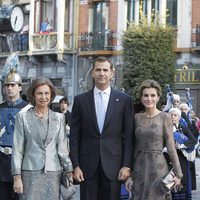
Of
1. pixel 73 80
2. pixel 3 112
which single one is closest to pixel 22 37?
pixel 73 80

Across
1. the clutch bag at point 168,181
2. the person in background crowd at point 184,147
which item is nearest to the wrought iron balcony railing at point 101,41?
the person in background crowd at point 184,147

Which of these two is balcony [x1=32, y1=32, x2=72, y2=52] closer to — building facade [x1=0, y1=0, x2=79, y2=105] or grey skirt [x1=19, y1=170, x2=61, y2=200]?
building facade [x1=0, y1=0, x2=79, y2=105]

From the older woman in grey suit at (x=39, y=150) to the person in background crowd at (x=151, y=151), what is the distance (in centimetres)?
86

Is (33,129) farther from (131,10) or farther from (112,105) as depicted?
(131,10)

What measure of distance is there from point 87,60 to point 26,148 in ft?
64.0

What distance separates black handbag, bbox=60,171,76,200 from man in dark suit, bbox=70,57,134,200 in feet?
0.35

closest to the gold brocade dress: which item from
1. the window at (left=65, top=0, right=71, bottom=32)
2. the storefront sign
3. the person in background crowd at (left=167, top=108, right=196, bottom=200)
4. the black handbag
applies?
the black handbag

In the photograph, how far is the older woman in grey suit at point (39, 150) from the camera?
507cm

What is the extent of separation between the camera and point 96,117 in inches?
210

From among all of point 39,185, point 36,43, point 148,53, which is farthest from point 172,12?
point 39,185

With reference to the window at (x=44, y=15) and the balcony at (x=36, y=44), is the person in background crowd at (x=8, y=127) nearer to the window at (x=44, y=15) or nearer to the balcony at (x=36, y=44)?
the balcony at (x=36, y=44)

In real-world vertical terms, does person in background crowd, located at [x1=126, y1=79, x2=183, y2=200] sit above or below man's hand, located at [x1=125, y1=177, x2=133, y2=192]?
above

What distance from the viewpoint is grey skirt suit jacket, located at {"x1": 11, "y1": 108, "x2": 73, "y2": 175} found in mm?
5070

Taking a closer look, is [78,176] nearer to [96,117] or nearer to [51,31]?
[96,117]
